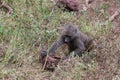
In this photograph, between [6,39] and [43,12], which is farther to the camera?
[43,12]

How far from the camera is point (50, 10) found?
27.3 feet

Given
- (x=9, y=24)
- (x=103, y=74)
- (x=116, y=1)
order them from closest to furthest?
1. (x=103, y=74)
2. (x=9, y=24)
3. (x=116, y=1)

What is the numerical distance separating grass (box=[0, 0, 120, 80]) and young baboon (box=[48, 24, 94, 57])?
0.19m

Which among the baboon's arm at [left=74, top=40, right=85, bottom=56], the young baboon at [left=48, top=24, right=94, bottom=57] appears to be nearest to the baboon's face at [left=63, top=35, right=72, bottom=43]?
the young baboon at [left=48, top=24, right=94, bottom=57]

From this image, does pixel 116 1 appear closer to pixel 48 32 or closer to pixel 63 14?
pixel 63 14

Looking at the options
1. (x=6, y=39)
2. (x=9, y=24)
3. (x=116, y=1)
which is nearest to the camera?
(x=6, y=39)

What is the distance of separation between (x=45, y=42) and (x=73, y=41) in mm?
589

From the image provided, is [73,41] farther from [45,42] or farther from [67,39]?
[45,42]

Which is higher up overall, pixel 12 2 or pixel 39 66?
pixel 12 2

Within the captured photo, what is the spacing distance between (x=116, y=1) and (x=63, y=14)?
144 cm

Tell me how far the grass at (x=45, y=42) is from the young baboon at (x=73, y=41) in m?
0.19

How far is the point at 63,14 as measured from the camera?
324 inches

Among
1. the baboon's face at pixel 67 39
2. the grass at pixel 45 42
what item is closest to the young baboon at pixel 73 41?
the baboon's face at pixel 67 39

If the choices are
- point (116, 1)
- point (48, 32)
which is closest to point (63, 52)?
point (48, 32)
